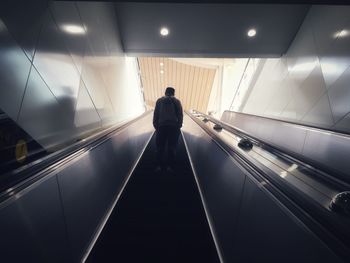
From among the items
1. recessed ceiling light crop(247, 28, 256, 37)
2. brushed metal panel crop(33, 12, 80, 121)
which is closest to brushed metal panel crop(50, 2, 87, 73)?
brushed metal panel crop(33, 12, 80, 121)

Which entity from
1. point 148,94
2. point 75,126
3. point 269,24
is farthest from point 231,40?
point 148,94

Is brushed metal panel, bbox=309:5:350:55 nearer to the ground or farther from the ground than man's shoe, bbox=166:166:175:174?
farther from the ground

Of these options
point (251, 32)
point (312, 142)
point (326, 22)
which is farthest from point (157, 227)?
point (251, 32)

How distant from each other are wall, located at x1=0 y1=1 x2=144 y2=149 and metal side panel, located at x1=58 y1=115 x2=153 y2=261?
2.03 feet

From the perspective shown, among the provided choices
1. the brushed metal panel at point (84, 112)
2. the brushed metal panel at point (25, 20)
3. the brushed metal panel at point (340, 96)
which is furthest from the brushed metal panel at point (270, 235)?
the brushed metal panel at point (340, 96)

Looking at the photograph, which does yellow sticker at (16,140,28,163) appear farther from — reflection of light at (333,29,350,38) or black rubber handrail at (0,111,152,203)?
reflection of light at (333,29,350,38)

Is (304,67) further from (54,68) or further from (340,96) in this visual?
(54,68)

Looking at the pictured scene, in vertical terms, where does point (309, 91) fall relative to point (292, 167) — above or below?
above

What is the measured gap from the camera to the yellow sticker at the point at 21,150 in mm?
1645

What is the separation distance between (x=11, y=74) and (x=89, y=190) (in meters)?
1.20

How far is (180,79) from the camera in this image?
14844mm

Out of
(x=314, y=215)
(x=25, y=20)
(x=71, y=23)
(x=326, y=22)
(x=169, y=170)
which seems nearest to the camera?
(x=314, y=215)

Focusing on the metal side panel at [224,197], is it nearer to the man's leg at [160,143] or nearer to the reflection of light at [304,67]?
the man's leg at [160,143]

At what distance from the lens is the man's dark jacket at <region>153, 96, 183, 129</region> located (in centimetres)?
320
